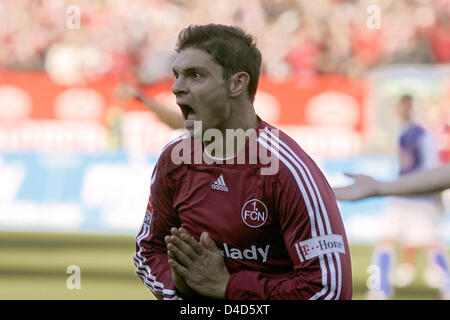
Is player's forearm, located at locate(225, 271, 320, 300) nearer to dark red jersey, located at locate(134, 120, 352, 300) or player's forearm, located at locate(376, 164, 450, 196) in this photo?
dark red jersey, located at locate(134, 120, 352, 300)

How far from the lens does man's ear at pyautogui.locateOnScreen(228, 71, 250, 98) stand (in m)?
3.20

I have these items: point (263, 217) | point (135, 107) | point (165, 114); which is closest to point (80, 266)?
point (135, 107)

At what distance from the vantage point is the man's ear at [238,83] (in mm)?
3199

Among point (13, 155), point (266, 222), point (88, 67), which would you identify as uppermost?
point (88, 67)

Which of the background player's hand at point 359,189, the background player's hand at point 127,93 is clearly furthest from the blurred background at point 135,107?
the background player's hand at point 359,189

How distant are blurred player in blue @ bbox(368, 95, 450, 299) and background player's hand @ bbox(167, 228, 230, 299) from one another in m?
5.69

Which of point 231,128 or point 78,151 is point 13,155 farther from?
point 231,128

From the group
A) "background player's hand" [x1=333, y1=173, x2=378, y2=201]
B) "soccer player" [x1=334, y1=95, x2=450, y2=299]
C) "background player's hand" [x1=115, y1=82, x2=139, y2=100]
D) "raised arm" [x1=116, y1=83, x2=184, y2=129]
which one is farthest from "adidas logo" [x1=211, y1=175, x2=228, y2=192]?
"soccer player" [x1=334, y1=95, x2=450, y2=299]

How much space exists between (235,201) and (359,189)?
683 mm

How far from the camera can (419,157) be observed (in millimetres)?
8773

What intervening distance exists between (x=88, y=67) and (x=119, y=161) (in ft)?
7.19

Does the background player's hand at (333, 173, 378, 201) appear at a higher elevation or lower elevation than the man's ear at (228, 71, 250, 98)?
lower

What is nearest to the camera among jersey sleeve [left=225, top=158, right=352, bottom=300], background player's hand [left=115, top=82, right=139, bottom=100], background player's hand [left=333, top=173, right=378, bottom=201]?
jersey sleeve [left=225, top=158, right=352, bottom=300]
